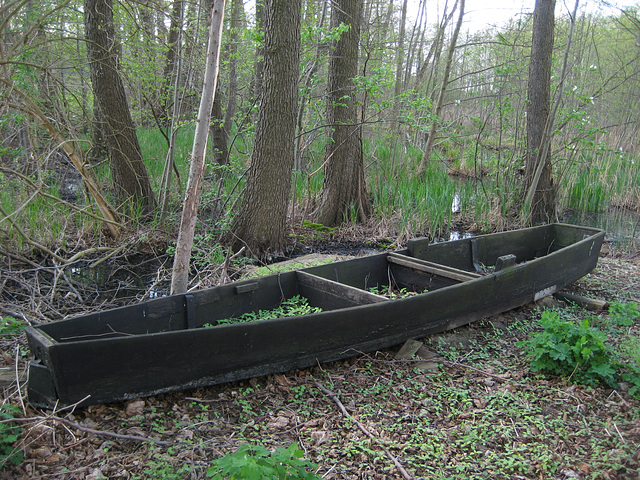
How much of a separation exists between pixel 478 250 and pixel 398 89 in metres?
7.13

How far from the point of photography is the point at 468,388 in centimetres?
329

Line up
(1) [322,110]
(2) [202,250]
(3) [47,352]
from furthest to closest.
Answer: (1) [322,110]
(2) [202,250]
(3) [47,352]

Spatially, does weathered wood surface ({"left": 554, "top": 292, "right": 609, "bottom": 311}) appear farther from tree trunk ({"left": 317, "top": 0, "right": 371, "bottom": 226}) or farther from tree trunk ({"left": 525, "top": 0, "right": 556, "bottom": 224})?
tree trunk ({"left": 317, "top": 0, "right": 371, "bottom": 226})

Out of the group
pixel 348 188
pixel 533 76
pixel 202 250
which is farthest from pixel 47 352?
pixel 533 76

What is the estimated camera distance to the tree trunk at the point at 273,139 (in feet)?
17.7

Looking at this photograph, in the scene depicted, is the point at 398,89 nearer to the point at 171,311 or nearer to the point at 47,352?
the point at 171,311

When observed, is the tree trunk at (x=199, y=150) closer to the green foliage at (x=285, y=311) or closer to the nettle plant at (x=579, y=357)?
the green foliage at (x=285, y=311)

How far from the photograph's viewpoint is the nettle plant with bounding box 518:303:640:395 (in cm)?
318

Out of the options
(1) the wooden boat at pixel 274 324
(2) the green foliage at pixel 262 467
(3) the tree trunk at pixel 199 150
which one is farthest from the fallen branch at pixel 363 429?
(3) the tree trunk at pixel 199 150

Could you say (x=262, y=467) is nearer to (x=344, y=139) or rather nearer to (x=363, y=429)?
(x=363, y=429)

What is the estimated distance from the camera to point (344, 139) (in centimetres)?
714

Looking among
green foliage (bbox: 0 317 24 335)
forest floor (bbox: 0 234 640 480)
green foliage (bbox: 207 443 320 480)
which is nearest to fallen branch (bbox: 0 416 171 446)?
forest floor (bbox: 0 234 640 480)

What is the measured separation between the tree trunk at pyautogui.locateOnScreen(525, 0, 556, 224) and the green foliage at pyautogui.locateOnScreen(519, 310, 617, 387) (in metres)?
4.44

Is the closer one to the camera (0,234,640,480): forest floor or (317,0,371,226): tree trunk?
(0,234,640,480): forest floor
